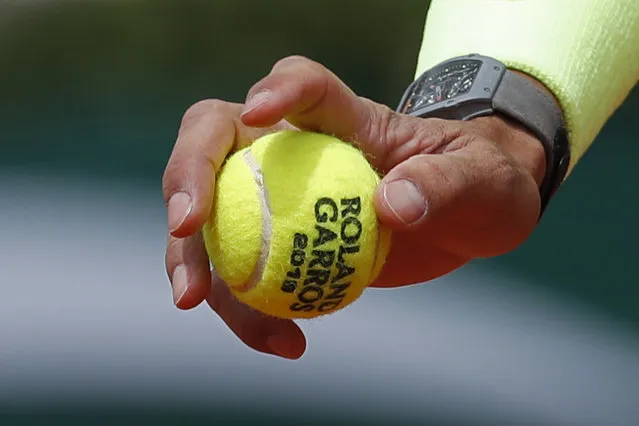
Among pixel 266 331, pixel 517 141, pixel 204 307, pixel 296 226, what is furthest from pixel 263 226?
pixel 204 307

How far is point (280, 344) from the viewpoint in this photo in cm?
62

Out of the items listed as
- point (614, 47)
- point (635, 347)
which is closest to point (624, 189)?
point (635, 347)

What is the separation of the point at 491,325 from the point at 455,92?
32.6 inches

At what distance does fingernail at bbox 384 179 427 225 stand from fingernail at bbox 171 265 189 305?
0.44ft

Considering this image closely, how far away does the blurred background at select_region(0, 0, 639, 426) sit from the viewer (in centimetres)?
129

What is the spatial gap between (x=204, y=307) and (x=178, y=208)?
3.46ft

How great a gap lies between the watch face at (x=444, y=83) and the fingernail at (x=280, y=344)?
8.0 inches

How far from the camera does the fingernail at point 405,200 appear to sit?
49 cm

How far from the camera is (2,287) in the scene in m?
1.53

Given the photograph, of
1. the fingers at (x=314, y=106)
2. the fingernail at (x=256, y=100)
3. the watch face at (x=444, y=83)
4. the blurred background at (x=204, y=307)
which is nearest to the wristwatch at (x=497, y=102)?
the watch face at (x=444, y=83)

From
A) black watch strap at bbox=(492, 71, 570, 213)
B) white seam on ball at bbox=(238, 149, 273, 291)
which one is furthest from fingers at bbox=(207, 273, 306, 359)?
black watch strap at bbox=(492, 71, 570, 213)

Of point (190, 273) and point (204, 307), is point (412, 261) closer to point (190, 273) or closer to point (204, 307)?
point (190, 273)

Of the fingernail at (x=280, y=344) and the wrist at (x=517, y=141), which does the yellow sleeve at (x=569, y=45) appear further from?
the fingernail at (x=280, y=344)

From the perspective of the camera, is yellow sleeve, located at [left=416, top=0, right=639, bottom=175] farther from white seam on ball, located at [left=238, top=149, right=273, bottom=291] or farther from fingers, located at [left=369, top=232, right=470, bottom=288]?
white seam on ball, located at [left=238, top=149, right=273, bottom=291]
